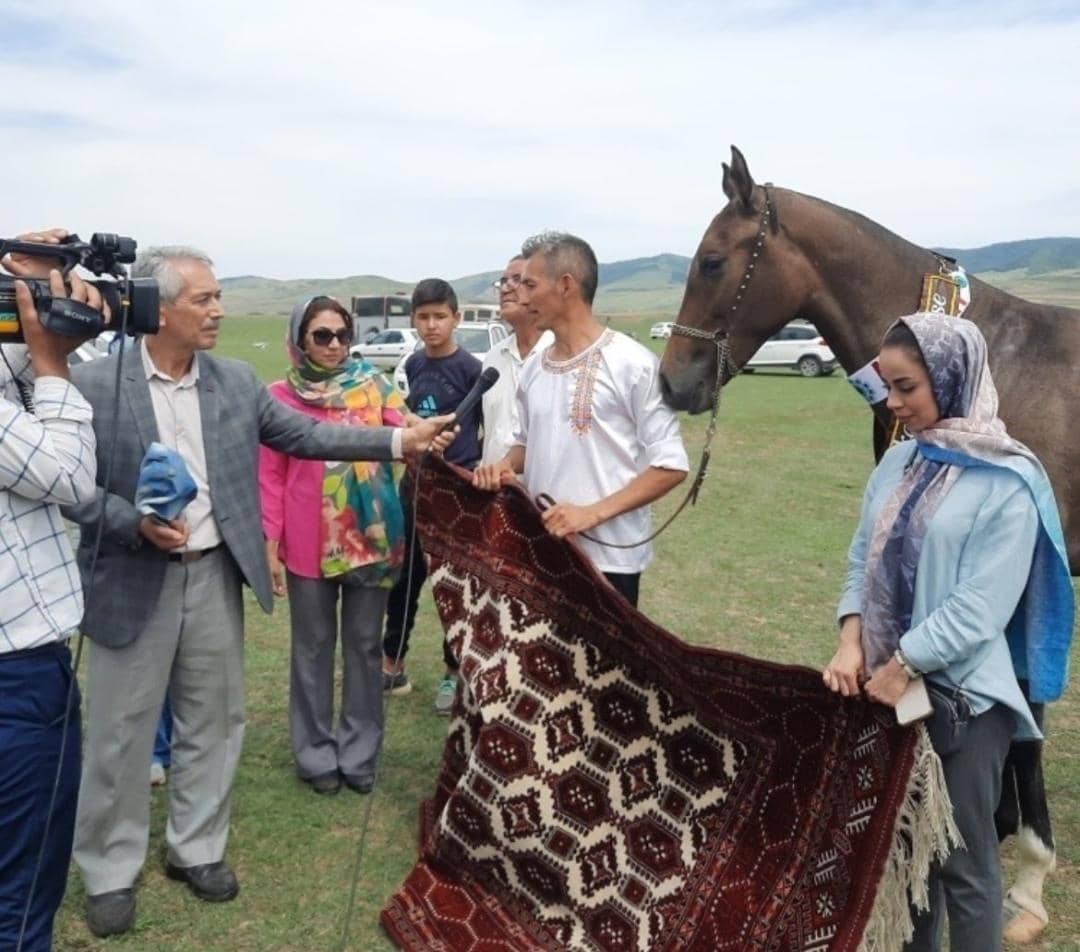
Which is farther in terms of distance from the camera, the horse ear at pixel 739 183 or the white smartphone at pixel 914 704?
the horse ear at pixel 739 183

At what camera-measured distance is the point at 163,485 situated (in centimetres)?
292

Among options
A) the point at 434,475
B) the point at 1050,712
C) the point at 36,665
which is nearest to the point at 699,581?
the point at 1050,712

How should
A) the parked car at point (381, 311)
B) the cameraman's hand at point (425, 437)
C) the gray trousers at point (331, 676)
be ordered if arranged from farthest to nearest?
the parked car at point (381, 311), the gray trousers at point (331, 676), the cameraman's hand at point (425, 437)

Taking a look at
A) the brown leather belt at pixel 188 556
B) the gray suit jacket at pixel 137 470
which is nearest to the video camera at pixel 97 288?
the gray suit jacket at pixel 137 470

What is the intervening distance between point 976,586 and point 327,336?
8.67ft

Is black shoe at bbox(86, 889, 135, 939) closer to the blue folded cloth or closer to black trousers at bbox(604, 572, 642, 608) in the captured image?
the blue folded cloth

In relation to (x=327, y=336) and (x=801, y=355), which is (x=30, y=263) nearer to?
(x=327, y=336)

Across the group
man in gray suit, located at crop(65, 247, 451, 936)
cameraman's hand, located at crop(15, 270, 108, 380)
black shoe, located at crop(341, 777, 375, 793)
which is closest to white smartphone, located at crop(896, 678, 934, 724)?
man in gray suit, located at crop(65, 247, 451, 936)

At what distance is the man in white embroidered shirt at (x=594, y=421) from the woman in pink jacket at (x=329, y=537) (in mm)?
803

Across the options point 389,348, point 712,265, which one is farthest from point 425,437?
point 389,348

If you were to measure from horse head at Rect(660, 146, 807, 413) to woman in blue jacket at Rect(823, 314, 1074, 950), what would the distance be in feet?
4.27

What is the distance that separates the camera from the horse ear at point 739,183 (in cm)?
371

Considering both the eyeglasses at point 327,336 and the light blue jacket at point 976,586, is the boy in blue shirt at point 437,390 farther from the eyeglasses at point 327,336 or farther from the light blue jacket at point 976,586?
the light blue jacket at point 976,586

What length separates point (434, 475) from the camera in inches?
146
